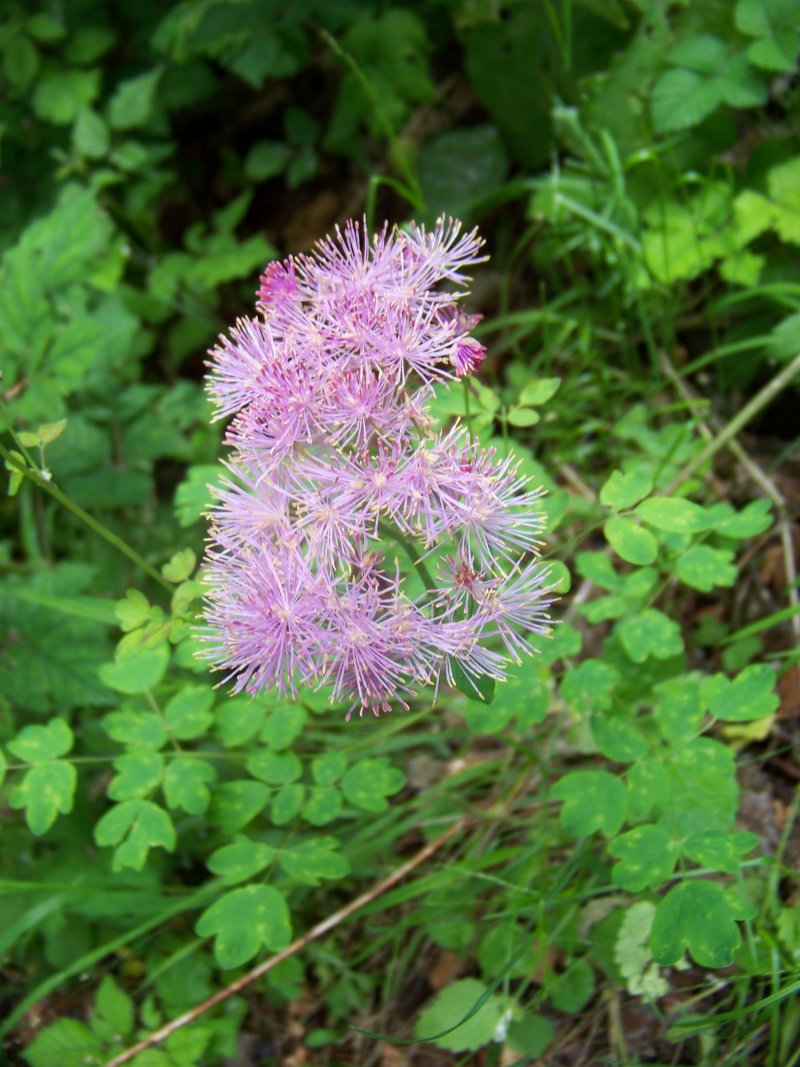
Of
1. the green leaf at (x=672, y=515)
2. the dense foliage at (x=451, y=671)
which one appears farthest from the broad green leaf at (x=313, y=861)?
the green leaf at (x=672, y=515)

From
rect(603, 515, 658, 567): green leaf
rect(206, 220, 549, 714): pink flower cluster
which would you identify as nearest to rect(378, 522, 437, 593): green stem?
rect(206, 220, 549, 714): pink flower cluster

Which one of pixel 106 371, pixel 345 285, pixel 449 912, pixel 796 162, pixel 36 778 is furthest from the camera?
pixel 106 371

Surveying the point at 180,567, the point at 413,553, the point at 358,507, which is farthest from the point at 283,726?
the point at 358,507

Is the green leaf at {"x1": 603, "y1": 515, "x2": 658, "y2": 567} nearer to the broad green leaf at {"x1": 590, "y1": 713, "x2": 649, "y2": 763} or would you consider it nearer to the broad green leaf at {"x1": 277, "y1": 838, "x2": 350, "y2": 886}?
the broad green leaf at {"x1": 590, "y1": 713, "x2": 649, "y2": 763}

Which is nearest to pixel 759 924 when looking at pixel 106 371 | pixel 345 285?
pixel 345 285

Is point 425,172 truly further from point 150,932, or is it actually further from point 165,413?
point 150,932

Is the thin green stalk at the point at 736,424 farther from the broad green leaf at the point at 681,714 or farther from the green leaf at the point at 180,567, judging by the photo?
the green leaf at the point at 180,567
